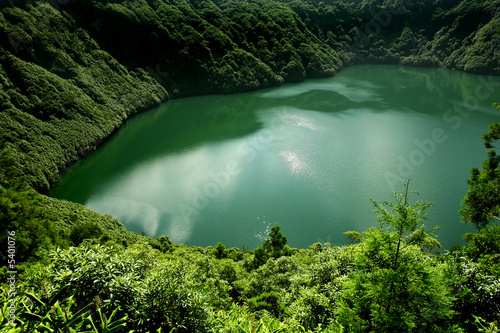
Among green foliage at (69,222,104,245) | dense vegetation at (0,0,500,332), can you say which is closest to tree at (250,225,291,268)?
dense vegetation at (0,0,500,332)

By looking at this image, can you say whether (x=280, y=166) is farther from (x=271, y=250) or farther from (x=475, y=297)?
(x=475, y=297)

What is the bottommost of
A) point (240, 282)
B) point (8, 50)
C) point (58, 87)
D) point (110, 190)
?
point (110, 190)

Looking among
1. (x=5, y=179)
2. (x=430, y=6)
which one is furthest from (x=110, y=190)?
(x=430, y=6)

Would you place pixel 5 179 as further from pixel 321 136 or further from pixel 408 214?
pixel 321 136

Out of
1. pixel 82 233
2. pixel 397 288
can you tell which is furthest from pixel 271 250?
pixel 397 288

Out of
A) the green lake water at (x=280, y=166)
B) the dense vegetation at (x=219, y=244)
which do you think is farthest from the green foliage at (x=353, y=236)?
the green lake water at (x=280, y=166)
